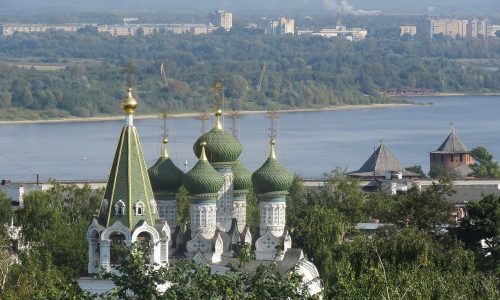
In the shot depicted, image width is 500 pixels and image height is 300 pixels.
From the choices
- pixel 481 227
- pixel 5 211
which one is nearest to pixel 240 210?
pixel 481 227

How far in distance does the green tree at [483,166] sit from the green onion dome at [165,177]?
37.9 feet

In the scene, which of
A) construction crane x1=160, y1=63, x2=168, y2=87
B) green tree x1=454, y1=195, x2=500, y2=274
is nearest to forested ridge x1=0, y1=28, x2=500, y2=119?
construction crane x1=160, y1=63, x2=168, y2=87

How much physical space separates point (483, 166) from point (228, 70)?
41.9 metres

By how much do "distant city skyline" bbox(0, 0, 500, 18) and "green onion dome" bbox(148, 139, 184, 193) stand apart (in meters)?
127

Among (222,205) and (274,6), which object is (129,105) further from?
(274,6)

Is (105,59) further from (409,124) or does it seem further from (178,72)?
(409,124)

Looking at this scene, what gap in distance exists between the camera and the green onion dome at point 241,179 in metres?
12.6

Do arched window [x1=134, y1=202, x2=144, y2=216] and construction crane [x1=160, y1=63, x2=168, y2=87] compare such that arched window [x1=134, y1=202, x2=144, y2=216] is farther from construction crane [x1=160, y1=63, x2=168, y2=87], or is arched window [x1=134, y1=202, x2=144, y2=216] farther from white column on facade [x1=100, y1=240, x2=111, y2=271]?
construction crane [x1=160, y1=63, x2=168, y2=87]

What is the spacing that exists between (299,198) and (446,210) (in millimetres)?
3835

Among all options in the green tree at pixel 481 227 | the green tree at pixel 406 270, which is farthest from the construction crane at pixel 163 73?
the green tree at pixel 406 270

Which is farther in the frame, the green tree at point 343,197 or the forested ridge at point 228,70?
the forested ridge at point 228,70

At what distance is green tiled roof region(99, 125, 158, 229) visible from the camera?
1022cm

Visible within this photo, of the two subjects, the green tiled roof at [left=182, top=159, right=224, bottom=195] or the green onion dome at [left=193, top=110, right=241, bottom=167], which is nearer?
the green tiled roof at [left=182, top=159, right=224, bottom=195]

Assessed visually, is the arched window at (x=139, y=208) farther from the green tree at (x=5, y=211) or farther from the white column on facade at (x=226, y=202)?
the green tree at (x=5, y=211)
